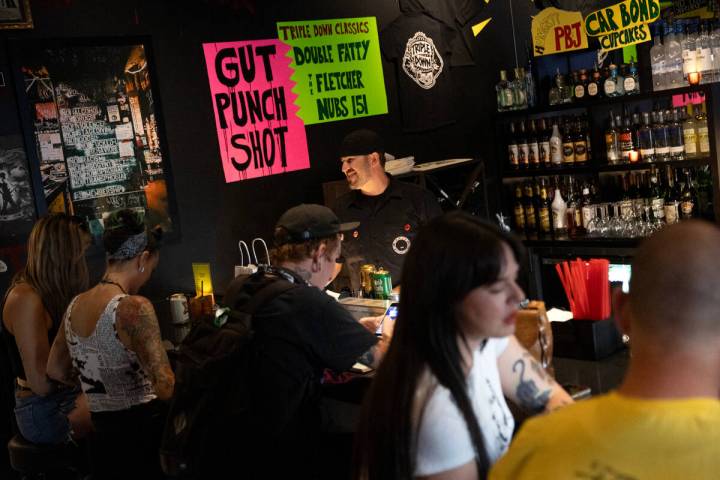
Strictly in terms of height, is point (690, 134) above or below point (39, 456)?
above

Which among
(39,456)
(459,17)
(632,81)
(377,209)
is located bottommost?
(39,456)

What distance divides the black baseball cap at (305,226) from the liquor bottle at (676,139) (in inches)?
128

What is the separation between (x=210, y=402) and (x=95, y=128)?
2.48 meters

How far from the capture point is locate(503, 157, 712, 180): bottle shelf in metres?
5.41

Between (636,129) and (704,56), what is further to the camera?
(636,129)

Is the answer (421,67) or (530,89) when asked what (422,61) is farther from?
(530,89)

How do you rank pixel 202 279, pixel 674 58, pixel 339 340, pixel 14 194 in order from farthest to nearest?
pixel 674 58
pixel 202 279
pixel 14 194
pixel 339 340

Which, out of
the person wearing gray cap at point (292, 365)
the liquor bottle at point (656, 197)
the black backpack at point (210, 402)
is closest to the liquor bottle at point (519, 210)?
the liquor bottle at point (656, 197)

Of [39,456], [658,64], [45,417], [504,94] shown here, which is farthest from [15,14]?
[658,64]

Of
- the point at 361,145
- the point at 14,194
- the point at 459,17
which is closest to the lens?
the point at 14,194

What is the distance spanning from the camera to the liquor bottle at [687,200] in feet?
18.2

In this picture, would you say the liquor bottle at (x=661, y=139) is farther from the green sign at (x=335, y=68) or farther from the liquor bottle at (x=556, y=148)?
the green sign at (x=335, y=68)

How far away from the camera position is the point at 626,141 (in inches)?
226

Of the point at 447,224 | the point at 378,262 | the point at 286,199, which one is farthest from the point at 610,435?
the point at 286,199
